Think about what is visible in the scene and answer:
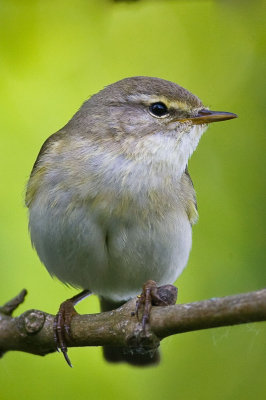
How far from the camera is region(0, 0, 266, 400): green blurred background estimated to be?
4.41 m

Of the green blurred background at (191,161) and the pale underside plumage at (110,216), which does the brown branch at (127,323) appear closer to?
the pale underside plumage at (110,216)

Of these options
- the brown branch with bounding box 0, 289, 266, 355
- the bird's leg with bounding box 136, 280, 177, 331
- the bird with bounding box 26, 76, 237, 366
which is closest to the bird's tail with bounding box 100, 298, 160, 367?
the bird with bounding box 26, 76, 237, 366

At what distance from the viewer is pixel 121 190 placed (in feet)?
11.6

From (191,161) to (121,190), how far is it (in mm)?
1499

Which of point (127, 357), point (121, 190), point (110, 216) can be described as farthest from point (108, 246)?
point (127, 357)

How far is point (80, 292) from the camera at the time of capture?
14.1 feet

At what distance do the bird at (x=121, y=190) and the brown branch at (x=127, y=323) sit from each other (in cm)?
18

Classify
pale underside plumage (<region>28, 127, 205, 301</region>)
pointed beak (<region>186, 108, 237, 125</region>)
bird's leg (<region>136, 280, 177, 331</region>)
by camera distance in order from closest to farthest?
bird's leg (<region>136, 280, 177, 331</region>) → pale underside plumage (<region>28, 127, 205, 301</region>) → pointed beak (<region>186, 108, 237, 125</region>)

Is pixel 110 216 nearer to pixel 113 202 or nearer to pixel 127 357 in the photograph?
pixel 113 202

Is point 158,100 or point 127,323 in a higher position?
point 158,100

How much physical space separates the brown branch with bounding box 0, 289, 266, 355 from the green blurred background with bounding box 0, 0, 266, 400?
1.08 metres

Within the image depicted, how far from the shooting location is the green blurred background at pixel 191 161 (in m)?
4.41

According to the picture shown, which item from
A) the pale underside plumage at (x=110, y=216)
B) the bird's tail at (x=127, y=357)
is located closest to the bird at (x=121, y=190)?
the pale underside plumage at (x=110, y=216)

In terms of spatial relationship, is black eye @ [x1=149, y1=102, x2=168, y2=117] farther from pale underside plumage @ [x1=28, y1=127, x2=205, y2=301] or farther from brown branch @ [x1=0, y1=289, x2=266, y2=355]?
brown branch @ [x1=0, y1=289, x2=266, y2=355]
